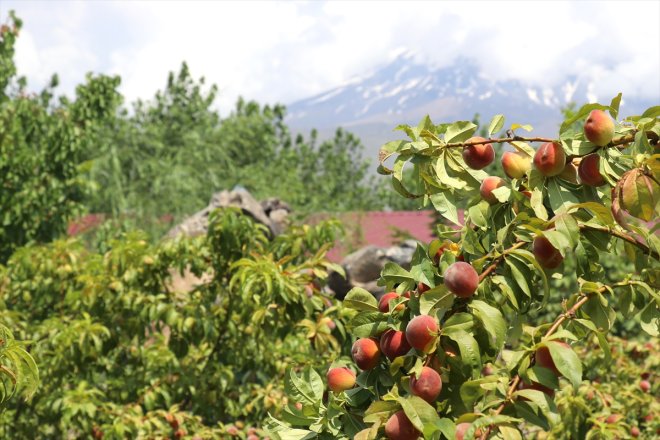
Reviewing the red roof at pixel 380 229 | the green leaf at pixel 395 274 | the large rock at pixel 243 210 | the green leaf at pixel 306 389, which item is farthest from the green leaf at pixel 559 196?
the red roof at pixel 380 229

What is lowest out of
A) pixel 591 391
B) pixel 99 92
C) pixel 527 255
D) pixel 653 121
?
pixel 591 391

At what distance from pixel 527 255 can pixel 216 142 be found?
70.4ft

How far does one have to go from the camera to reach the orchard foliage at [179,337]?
3.77 metres

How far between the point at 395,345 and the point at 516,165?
1.47 feet

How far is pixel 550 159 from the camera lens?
1446 millimetres

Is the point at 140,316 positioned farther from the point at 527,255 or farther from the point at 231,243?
the point at 527,255

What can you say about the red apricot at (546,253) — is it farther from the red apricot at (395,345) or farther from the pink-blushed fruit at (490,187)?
the red apricot at (395,345)

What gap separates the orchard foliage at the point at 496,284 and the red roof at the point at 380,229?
13625mm

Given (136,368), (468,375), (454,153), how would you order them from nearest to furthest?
(468,375)
(454,153)
(136,368)

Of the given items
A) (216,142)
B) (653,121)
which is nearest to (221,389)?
(653,121)

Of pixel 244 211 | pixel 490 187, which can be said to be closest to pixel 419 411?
pixel 490 187

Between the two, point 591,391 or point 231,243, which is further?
point 231,243

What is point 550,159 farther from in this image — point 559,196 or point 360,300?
point 360,300

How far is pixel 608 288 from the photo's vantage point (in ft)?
4.77
